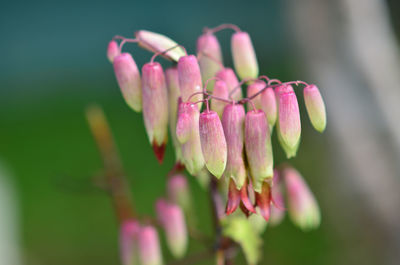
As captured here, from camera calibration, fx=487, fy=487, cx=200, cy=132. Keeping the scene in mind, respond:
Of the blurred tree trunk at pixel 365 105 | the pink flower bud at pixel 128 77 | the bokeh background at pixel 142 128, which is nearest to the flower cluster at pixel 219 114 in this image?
the pink flower bud at pixel 128 77

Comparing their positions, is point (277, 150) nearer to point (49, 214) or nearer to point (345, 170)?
point (345, 170)

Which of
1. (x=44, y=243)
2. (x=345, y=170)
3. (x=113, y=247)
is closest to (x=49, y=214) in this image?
(x=44, y=243)

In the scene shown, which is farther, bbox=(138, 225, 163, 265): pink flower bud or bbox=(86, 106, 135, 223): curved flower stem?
bbox=(86, 106, 135, 223): curved flower stem

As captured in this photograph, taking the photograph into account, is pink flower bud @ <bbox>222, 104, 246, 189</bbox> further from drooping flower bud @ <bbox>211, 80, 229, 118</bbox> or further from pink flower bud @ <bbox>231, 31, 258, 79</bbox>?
pink flower bud @ <bbox>231, 31, 258, 79</bbox>

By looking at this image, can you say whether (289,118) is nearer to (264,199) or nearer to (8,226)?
(264,199)

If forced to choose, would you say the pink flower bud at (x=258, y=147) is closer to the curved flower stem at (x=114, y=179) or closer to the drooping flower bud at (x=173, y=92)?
the drooping flower bud at (x=173, y=92)

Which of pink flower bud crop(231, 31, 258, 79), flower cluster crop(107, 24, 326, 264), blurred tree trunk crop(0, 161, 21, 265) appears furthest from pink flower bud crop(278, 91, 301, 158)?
blurred tree trunk crop(0, 161, 21, 265)
